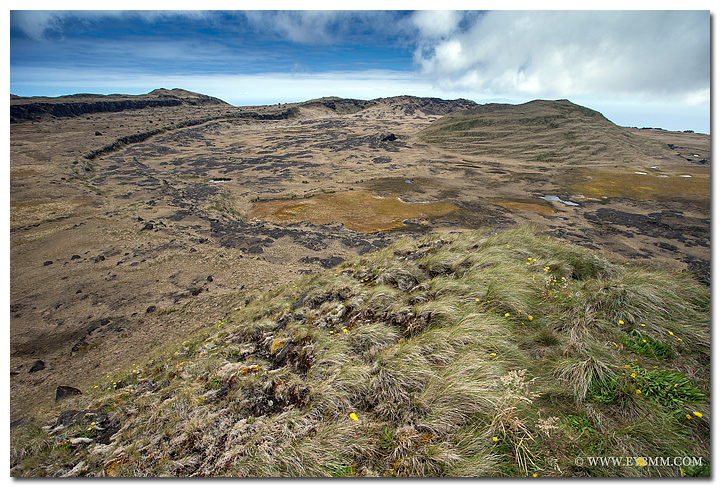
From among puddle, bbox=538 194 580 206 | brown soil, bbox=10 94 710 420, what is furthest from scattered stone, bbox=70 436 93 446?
puddle, bbox=538 194 580 206

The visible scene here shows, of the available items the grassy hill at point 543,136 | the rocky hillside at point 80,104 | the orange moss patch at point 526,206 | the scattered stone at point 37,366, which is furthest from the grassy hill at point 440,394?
the rocky hillside at point 80,104

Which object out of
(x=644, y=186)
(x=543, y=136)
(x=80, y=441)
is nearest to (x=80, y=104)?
(x=80, y=441)

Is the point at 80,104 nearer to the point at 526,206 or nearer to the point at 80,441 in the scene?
the point at 526,206

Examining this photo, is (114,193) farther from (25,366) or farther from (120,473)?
(120,473)

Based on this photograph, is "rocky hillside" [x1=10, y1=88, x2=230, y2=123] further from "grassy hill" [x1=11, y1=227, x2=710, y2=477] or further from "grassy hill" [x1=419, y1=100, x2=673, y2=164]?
"grassy hill" [x1=11, y1=227, x2=710, y2=477]

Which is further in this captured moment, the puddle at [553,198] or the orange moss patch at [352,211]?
the puddle at [553,198]

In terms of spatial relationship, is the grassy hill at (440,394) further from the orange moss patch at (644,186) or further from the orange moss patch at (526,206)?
the orange moss patch at (644,186)
